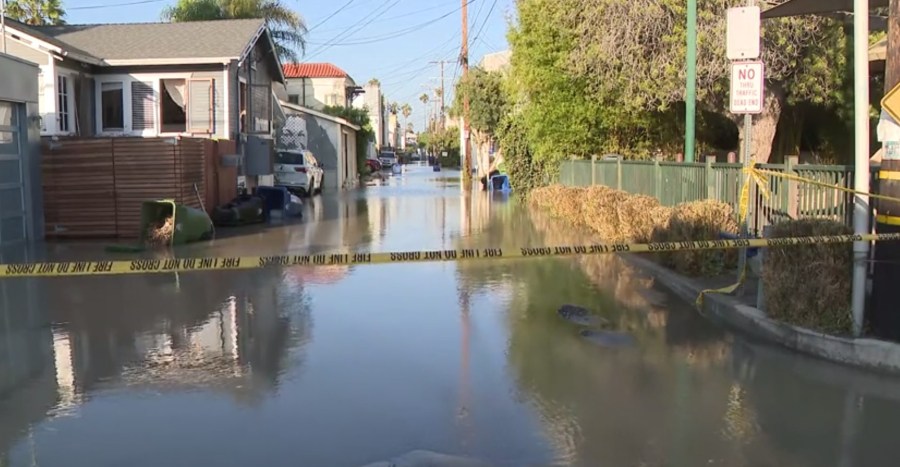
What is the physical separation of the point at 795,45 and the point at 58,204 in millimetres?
15233

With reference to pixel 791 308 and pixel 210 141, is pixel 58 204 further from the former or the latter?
pixel 791 308

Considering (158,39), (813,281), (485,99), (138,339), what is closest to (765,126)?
(813,281)

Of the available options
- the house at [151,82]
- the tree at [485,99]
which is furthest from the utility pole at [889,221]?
the tree at [485,99]

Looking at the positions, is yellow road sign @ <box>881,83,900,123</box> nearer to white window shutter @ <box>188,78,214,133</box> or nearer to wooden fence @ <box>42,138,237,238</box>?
wooden fence @ <box>42,138,237,238</box>

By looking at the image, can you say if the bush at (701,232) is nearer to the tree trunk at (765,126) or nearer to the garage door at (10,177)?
the tree trunk at (765,126)

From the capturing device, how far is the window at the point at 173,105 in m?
23.5

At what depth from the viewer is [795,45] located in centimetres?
1722

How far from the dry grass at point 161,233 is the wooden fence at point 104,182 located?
1284mm

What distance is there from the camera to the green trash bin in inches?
629

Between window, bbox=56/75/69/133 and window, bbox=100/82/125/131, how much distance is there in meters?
1.33

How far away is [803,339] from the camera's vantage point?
7.44 m

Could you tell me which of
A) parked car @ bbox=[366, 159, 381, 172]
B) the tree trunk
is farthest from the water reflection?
parked car @ bbox=[366, 159, 381, 172]

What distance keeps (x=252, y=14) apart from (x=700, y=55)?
86.0 ft

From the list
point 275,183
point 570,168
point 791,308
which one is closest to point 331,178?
point 275,183
